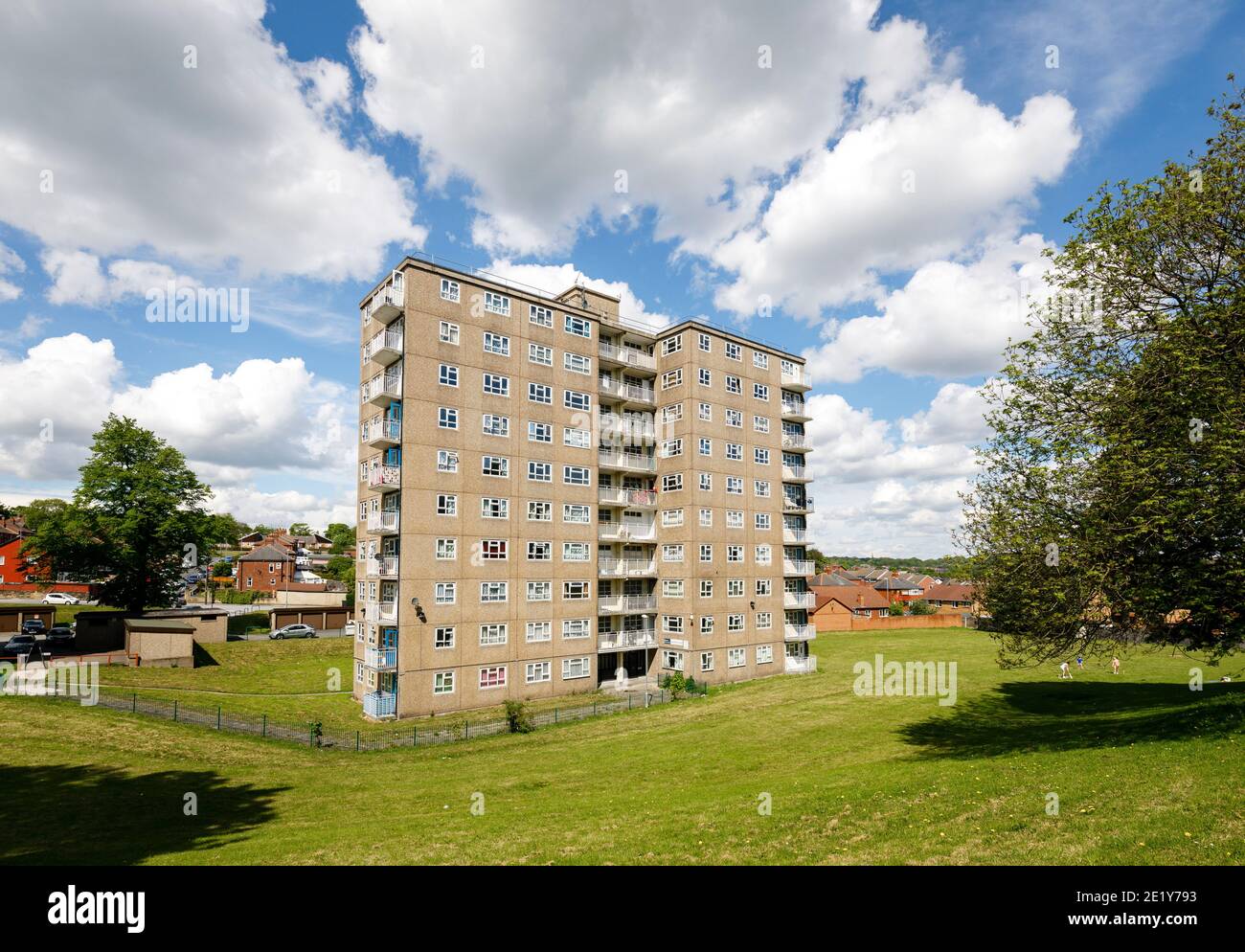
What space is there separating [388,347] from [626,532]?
21521 mm

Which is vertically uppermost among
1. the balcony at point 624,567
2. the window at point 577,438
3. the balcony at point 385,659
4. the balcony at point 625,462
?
the window at point 577,438

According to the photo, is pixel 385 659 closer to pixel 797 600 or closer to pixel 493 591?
pixel 493 591

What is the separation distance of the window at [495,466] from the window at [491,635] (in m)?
9.55

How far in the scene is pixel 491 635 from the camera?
39.2 m

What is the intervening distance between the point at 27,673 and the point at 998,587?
49.1 metres

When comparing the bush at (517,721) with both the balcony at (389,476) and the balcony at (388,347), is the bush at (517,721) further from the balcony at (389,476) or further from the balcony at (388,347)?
the balcony at (388,347)

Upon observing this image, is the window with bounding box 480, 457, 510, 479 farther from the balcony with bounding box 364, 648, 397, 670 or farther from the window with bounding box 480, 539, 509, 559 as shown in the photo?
the balcony with bounding box 364, 648, 397, 670

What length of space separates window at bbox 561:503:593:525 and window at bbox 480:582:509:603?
21.2 ft

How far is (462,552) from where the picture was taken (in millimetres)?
38250

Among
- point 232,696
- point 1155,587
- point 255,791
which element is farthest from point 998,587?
point 232,696

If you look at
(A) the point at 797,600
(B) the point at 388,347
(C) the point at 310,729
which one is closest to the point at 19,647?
(C) the point at 310,729

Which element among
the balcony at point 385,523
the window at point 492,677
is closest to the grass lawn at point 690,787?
the window at point 492,677

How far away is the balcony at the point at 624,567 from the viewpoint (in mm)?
46438
